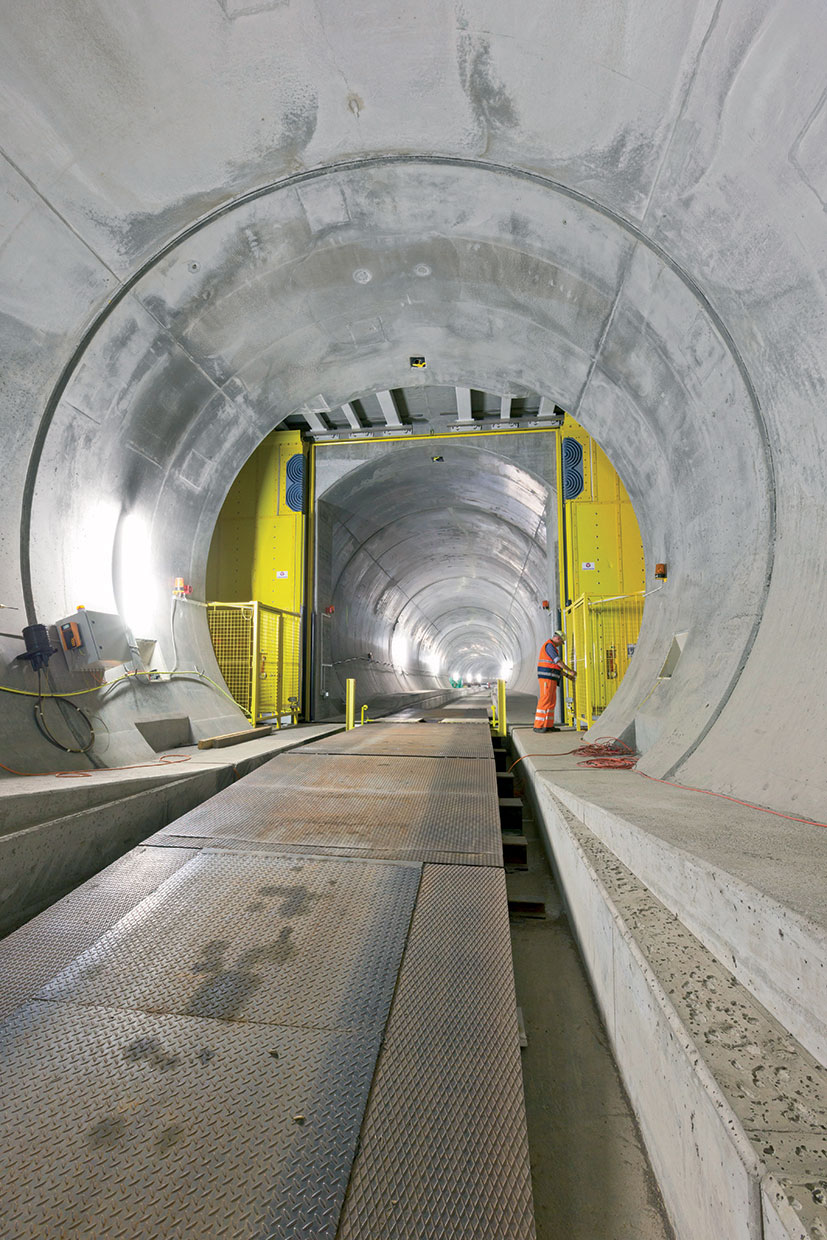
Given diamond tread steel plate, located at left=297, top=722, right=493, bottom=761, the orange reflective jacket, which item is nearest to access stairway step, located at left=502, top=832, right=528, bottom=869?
diamond tread steel plate, located at left=297, top=722, right=493, bottom=761

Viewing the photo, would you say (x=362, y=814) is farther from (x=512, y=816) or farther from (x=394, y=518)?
(x=394, y=518)

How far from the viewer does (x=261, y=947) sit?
2416 mm

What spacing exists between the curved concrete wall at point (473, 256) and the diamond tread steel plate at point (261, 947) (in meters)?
2.17

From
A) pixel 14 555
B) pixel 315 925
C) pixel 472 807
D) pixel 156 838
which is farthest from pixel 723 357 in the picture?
pixel 14 555

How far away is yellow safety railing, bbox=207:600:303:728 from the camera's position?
9.69 metres

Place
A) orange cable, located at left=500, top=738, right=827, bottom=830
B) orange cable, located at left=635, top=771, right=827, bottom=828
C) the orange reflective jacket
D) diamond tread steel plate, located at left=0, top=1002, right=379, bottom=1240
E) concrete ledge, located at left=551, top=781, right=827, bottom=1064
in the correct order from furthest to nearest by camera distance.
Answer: the orange reflective jacket → orange cable, located at left=500, top=738, right=827, bottom=830 → orange cable, located at left=635, top=771, right=827, bottom=828 → concrete ledge, located at left=551, top=781, right=827, bottom=1064 → diamond tread steel plate, located at left=0, top=1002, right=379, bottom=1240

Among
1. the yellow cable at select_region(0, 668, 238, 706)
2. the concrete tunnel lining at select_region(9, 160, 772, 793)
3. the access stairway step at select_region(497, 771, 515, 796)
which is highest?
the concrete tunnel lining at select_region(9, 160, 772, 793)

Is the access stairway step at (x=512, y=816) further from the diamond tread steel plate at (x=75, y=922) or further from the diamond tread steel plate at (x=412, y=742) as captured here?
the diamond tread steel plate at (x=75, y=922)

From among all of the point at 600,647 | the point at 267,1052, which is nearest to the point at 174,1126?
the point at 267,1052

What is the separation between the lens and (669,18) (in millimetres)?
3285

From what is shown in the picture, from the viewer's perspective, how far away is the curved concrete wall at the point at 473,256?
11.2ft

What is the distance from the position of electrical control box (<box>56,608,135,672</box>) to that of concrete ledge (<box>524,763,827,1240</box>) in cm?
501

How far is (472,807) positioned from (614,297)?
4.47m

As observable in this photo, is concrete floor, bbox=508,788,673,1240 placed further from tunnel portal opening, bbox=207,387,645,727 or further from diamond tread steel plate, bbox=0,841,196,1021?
tunnel portal opening, bbox=207,387,645,727
